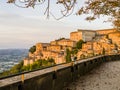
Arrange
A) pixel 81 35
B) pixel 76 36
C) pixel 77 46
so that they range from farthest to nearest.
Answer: pixel 76 36
pixel 81 35
pixel 77 46

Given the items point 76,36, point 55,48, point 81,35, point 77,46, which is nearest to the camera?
point 77,46

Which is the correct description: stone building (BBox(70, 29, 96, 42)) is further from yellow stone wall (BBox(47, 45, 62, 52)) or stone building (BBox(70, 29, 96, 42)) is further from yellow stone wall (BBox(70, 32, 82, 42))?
yellow stone wall (BBox(47, 45, 62, 52))

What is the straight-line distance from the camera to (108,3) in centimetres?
1115

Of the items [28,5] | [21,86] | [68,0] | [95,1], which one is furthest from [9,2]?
[95,1]

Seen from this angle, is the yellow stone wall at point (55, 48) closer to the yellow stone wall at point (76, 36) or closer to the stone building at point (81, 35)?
the stone building at point (81, 35)

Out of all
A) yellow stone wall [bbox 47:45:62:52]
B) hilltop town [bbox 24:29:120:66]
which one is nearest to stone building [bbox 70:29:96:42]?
hilltop town [bbox 24:29:120:66]

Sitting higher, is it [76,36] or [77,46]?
[76,36]

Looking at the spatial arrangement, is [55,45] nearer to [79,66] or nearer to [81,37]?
[81,37]

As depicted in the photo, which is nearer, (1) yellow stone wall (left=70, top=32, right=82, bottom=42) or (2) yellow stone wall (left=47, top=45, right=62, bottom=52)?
(2) yellow stone wall (left=47, top=45, right=62, bottom=52)

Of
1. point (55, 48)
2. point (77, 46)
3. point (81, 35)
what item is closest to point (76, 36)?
point (81, 35)

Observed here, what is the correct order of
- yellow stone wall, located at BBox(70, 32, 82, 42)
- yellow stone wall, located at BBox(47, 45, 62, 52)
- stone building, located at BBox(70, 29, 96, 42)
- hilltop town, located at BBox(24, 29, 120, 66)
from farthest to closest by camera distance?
yellow stone wall, located at BBox(70, 32, 82, 42)
stone building, located at BBox(70, 29, 96, 42)
yellow stone wall, located at BBox(47, 45, 62, 52)
hilltop town, located at BBox(24, 29, 120, 66)

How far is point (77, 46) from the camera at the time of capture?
6073 inches

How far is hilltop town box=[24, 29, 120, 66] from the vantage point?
5384 inches

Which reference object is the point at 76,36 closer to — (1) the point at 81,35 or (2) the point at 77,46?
(1) the point at 81,35
